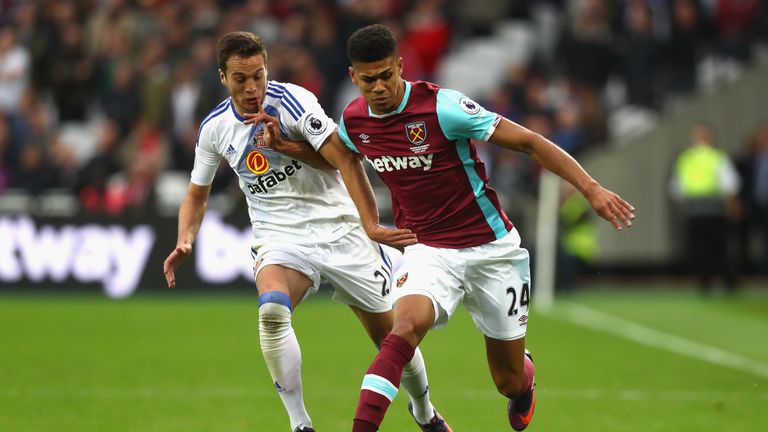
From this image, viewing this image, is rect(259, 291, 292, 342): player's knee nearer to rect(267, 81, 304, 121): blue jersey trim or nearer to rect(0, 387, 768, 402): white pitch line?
rect(267, 81, 304, 121): blue jersey trim

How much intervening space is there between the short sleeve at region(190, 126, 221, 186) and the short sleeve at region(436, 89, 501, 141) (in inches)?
54.6

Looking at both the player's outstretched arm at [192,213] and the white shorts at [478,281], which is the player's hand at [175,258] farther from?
the white shorts at [478,281]

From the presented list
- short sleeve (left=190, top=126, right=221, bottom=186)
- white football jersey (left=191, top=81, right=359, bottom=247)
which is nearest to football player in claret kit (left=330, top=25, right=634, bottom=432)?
white football jersey (left=191, top=81, right=359, bottom=247)

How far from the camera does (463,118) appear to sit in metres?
6.50

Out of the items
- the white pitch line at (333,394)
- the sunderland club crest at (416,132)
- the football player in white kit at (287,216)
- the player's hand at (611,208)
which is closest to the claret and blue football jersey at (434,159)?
the sunderland club crest at (416,132)

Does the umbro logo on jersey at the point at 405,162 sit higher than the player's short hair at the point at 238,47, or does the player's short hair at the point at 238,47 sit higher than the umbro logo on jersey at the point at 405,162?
the player's short hair at the point at 238,47

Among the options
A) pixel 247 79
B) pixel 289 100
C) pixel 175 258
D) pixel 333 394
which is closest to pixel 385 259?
pixel 289 100

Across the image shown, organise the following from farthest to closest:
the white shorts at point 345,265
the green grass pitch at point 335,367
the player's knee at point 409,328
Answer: the green grass pitch at point 335,367, the white shorts at point 345,265, the player's knee at point 409,328

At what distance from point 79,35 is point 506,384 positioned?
14442 millimetres

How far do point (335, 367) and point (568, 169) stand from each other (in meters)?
5.10

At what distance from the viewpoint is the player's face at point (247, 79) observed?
6.84 m

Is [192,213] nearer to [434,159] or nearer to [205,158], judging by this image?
[205,158]

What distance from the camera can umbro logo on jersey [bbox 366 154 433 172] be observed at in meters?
6.66

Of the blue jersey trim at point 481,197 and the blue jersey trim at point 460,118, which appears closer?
the blue jersey trim at point 460,118
